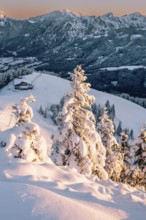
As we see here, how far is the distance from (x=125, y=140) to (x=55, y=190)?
30.9 m

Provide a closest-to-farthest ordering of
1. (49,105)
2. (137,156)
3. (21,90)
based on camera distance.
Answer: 1. (137,156)
2. (49,105)
3. (21,90)

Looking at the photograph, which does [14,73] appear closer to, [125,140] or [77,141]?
[125,140]

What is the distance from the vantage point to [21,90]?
534 feet

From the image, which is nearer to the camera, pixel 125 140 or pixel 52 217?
pixel 52 217

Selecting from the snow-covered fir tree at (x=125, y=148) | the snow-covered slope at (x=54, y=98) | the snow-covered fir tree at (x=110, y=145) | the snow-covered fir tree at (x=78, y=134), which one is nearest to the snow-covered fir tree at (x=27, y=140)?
the snow-covered fir tree at (x=78, y=134)

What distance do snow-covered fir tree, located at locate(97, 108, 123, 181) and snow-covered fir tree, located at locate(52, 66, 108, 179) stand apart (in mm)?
8155

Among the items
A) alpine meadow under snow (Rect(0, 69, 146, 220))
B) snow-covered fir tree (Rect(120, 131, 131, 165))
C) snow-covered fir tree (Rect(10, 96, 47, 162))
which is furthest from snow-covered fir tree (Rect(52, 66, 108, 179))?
snow-covered fir tree (Rect(120, 131, 131, 165))

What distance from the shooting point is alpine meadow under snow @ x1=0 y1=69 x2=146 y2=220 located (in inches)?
448

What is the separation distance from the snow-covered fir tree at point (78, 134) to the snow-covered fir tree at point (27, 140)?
122 inches

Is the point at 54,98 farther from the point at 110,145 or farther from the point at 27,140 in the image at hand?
the point at 27,140

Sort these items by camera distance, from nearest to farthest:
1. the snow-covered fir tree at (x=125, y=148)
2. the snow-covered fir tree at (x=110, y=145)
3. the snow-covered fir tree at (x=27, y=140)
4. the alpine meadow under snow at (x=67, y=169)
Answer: the alpine meadow under snow at (x=67, y=169)
the snow-covered fir tree at (x=27, y=140)
the snow-covered fir tree at (x=110, y=145)
the snow-covered fir tree at (x=125, y=148)

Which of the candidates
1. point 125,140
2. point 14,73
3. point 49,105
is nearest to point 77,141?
point 125,140

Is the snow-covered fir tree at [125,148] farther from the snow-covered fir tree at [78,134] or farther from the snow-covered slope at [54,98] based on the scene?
the snow-covered slope at [54,98]

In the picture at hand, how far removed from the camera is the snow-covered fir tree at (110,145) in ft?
123
